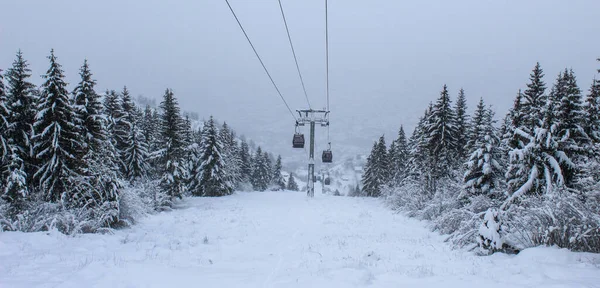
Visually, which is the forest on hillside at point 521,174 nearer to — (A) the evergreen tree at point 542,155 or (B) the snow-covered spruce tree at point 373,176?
(A) the evergreen tree at point 542,155

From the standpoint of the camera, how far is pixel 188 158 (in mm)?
35594

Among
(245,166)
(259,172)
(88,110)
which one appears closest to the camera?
(88,110)

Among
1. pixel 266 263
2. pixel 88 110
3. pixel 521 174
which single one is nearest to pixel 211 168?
pixel 88 110

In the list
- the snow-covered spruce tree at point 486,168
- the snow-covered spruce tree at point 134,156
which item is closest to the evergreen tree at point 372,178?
the snow-covered spruce tree at point 486,168

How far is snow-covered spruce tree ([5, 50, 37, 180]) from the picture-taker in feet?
34.3

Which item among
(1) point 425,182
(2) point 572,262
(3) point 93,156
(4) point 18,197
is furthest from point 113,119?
(2) point 572,262

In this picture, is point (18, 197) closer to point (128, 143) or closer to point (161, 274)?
point (161, 274)

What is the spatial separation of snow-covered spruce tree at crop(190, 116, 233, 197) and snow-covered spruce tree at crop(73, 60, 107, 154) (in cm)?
2262

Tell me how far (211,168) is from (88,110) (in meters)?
24.1

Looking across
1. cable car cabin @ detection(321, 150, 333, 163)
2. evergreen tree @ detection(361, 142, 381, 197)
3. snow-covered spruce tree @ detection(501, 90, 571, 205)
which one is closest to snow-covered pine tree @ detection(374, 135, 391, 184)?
evergreen tree @ detection(361, 142, 381, 197)

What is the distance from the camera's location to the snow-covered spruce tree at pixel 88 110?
12.6 metres

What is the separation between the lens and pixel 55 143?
34.0ft

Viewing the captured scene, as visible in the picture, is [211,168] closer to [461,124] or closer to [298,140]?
[298,140]

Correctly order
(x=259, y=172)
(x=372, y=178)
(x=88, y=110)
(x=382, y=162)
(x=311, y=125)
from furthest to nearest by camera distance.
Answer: (x=259, y=172)
(x=372, y=178)
(x=382, y=162)
(x=311, y=125)
(x=88, y=110)
